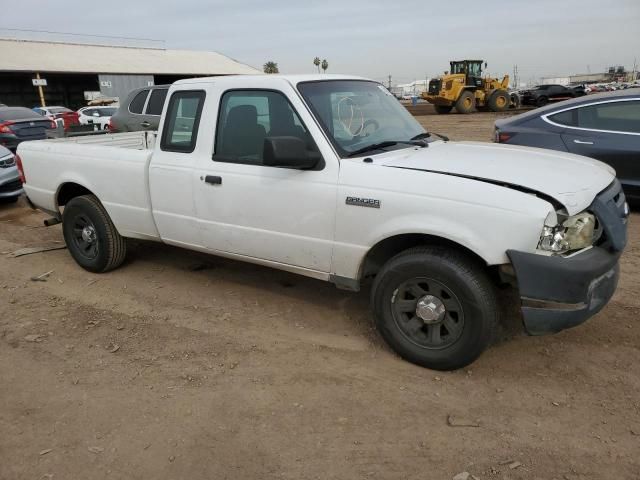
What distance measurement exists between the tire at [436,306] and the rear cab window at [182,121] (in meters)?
1.97

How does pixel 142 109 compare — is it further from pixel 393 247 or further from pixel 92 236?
pixel 393 247

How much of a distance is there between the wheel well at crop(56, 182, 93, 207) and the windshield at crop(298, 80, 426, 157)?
2841 mm

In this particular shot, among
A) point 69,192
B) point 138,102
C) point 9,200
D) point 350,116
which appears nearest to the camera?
point 350,116

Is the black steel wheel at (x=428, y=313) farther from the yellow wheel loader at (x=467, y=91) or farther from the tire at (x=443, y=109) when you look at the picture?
the tire at (x=443, y=109)

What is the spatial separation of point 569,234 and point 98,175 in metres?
4.07

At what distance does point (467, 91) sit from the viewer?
92.6ft

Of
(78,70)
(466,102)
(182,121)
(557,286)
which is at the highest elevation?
(78,70)

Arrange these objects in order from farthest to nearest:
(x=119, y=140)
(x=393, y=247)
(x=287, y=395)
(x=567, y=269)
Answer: (x=119, y=140) < (x=393, y=247) < (x=287, y=395) < (x=567, y=269)

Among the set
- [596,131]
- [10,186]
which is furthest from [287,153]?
[10,186]

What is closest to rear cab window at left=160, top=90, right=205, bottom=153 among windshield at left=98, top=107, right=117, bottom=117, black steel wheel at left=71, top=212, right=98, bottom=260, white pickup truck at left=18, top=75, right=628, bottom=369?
white pickup truck at left=18, top=75, right=628, bottom=369

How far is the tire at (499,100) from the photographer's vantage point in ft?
93.7

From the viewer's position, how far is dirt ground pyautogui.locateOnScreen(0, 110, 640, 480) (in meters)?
2.66

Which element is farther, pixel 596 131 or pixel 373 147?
pixel 596 131

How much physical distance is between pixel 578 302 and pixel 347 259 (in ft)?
4.73
